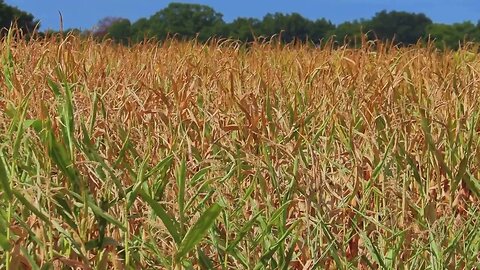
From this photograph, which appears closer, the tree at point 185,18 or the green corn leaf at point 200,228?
the green corn leaf at point 200,228

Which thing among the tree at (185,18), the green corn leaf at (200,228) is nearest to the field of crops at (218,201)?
the green corn leaf at (200,228)

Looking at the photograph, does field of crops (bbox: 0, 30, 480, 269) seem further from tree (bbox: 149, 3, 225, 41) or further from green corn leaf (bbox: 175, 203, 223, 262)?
tree (bbox: 149, 3, 225, 41)

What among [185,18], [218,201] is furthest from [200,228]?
[185,18]

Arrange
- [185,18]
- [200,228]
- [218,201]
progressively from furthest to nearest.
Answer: [185,18], [218,201], [200,228]

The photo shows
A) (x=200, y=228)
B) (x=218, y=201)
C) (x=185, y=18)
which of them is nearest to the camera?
(x=200, y=228)

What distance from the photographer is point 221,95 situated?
259 centimetres

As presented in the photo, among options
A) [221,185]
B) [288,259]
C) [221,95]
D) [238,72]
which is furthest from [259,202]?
[238,72]

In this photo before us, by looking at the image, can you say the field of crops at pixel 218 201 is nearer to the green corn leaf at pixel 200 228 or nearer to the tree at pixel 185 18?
the green corn leaf at pixel 200 228

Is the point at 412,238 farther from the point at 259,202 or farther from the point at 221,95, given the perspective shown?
the point at 221,95

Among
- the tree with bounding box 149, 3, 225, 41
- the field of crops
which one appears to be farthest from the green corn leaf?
the tree with bounding box 149, 3, 225, 41

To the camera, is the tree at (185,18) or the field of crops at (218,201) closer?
the field of crops at (218,201)

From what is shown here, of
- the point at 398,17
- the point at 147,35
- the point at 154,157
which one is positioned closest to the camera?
the point at 154,157

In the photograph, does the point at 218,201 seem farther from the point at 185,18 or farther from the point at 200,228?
the point at 185,18

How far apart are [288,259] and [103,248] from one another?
32 cm
